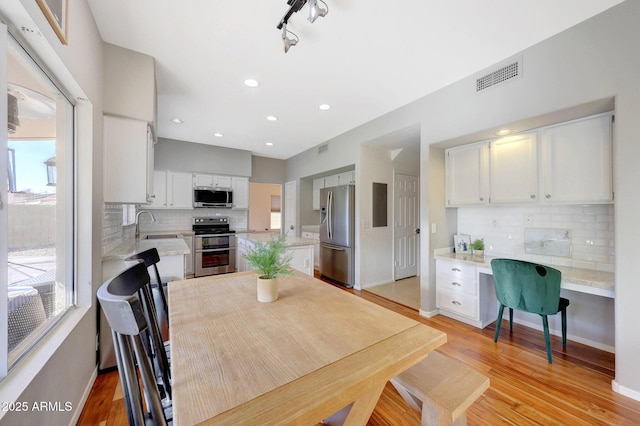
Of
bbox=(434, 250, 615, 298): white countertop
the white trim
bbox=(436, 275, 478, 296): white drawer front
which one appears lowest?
bbox=(436, 275, 478, 296): white drawer front

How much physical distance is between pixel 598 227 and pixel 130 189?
14.2 ft

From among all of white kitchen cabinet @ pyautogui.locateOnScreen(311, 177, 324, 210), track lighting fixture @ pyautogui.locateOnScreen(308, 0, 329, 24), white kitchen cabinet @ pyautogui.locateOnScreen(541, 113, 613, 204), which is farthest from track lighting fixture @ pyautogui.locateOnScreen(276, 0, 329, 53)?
white kitchen cabinet @ pyautogui.locateOnScreen(311, 177, 324, 210)

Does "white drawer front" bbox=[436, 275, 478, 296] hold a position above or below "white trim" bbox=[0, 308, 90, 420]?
below

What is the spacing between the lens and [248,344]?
0.88 metres

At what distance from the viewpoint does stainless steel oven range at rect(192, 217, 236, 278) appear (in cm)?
473

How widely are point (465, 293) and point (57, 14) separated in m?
3.78

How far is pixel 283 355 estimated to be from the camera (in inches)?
32.1

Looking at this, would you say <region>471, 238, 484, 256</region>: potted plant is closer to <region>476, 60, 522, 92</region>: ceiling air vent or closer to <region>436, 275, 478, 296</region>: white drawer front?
<region>436, 275, 478, 296</region>: white drawer front

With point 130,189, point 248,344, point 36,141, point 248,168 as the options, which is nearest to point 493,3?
point 248,344

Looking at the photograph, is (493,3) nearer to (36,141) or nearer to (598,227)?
(598,227)

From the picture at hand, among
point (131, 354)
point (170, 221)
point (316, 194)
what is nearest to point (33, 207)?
point (131, 354)

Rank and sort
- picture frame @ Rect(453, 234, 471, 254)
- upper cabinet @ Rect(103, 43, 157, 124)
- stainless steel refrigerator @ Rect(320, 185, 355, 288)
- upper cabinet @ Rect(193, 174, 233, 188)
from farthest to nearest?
1. upper cabinet @ Rect(193, 174, 233, 188)
2. stainless steel refrigerator @ Rect(320, 185, 355, 288)
3. picture frame @ Rect(453, 234, 471, 254)
4. upper cabinet @ Rect(103, 43, 157, 124)

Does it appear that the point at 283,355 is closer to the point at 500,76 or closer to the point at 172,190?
the point at 500,76

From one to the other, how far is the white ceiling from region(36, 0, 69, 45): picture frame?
568mm
